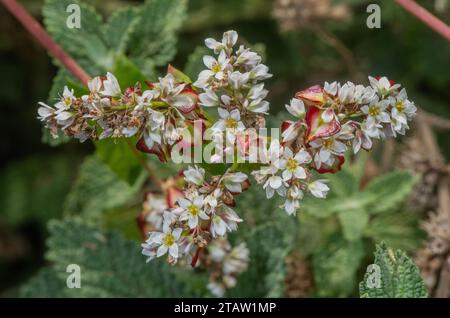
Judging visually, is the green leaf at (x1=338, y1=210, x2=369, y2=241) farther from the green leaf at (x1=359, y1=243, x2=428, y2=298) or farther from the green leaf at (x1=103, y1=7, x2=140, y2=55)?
the green leaf at (x1=103, y1=7, x2=140, y2=55)

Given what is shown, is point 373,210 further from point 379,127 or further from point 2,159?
point 2,159

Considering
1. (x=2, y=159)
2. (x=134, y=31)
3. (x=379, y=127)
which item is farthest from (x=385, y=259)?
(x=2, y=159)

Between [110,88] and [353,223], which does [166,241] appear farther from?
[353,223]

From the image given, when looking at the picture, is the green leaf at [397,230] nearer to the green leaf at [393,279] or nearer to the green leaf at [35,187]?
the green leaf at [393,279]

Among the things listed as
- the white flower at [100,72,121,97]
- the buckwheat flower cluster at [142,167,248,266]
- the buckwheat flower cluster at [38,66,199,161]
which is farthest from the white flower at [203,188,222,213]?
the white flower at [100,72,121,97]

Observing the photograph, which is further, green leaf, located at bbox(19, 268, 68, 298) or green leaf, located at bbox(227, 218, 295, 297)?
green leaf, located at bbox(19, 268, 68, 298)

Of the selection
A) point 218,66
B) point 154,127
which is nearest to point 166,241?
point 154,127

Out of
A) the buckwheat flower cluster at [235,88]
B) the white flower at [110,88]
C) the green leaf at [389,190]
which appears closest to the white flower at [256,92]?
the buckwheat flower cluster at [235,88]
